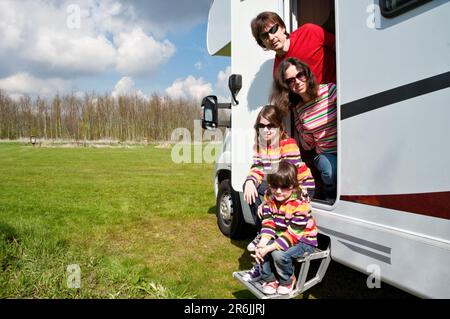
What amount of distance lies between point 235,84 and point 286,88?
88cm

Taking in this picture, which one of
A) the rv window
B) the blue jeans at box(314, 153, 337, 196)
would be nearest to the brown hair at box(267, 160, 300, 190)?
the blue jeans at box(314, 153, 337, 196)

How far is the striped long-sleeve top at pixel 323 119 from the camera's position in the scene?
2533 millimetres

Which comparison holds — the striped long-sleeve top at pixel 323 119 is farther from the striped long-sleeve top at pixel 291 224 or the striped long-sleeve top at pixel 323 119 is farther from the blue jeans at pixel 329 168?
the striped long-sleeve top at pixel 291 224

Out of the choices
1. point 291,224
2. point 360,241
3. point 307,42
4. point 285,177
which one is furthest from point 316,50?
point 360,241

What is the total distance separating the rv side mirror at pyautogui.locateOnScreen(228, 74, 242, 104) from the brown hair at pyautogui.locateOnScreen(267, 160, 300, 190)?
123 cm

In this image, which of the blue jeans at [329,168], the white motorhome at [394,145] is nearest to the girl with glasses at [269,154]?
the blue jeans at [329,168]

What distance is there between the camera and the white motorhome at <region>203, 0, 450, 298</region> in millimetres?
1578

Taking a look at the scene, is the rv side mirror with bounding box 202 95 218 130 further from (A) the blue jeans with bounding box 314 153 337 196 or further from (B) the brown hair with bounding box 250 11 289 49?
(A) the blue jeans with bounding box 314 153 337 196

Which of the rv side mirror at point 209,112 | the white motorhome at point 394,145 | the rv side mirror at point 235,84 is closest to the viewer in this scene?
the white motorhome at point 394,145

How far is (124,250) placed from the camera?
425cm

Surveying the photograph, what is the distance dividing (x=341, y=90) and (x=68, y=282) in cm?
261

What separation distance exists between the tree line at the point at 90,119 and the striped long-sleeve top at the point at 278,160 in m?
39.7
